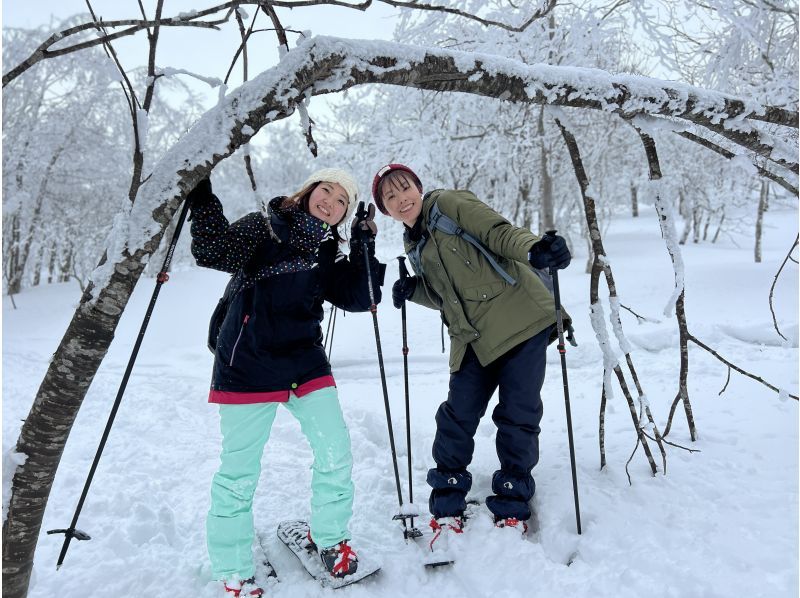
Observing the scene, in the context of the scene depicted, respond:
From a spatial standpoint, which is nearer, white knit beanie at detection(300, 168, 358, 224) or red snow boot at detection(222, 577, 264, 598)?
red snow boot at detection(222, 577, 264, 598)

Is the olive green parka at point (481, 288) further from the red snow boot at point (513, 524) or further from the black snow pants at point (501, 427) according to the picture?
the red snow boot at point (513, 524)

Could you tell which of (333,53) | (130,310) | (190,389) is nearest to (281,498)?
(333,53)

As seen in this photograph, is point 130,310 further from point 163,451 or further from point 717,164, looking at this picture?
point 717,164

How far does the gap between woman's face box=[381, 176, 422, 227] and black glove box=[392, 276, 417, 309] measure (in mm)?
379

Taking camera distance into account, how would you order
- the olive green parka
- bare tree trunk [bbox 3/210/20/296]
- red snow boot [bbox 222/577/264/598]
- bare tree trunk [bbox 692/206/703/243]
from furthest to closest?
bare tree trunk [bbox 692/206/703/243]
bare tree trunk [bbox 3/210/20/296]
the olive green parka
red snow boot [bbox 222/577/264/598]

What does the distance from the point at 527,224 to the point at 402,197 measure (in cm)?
1497

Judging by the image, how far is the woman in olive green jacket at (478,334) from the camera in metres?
2.70

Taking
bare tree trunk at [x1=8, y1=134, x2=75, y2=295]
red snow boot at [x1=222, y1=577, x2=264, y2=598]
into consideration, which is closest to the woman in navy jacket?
red snow boot at [x1=222, y1=577, x2=264, y2=598]

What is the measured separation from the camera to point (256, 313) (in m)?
2.42

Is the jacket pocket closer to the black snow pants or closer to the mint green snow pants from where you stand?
the black snow pants

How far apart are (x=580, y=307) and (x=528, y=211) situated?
7.84 m

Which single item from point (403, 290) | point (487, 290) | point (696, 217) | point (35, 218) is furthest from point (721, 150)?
point (696, 217)

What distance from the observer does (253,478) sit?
244 cm

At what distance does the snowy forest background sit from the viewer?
230 centimetres
